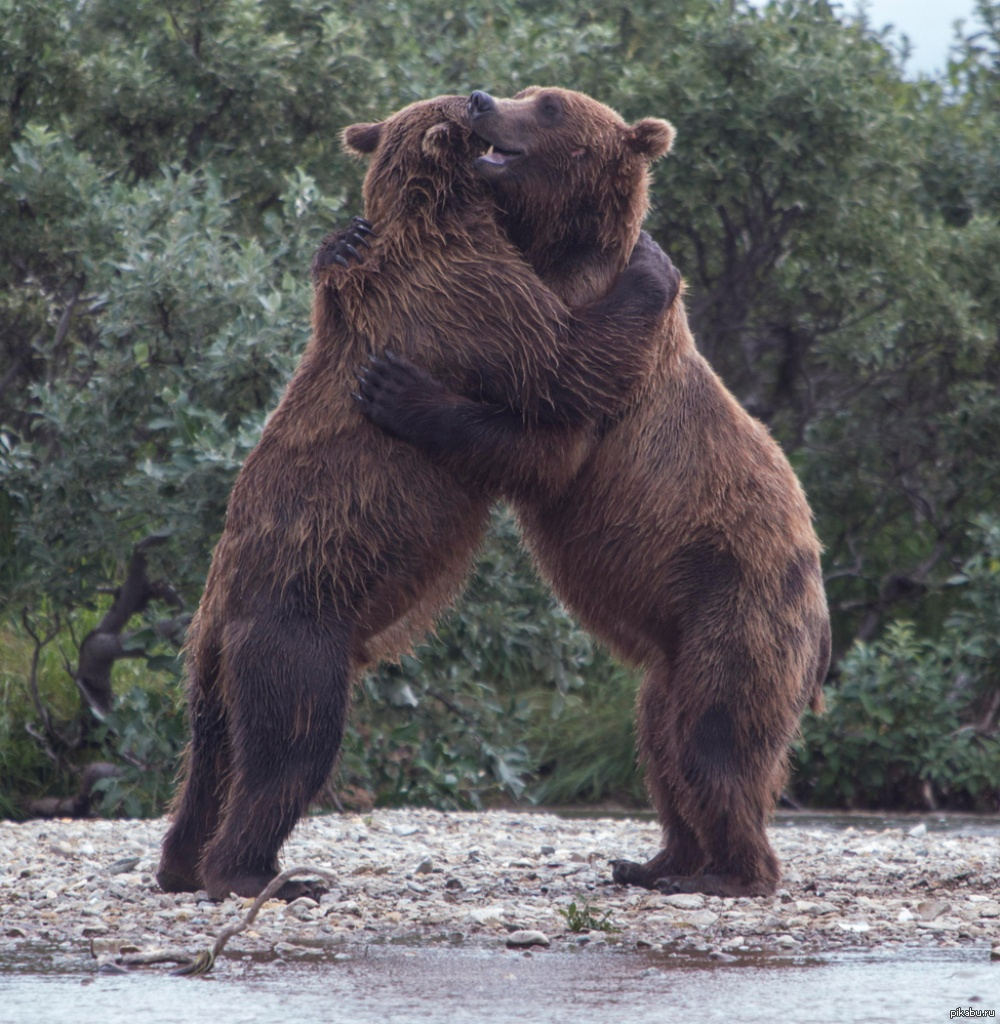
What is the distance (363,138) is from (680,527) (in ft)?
4.72

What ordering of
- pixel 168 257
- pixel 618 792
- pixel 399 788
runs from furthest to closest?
pixel 618 792, pixel 399 788, pixel 168 257

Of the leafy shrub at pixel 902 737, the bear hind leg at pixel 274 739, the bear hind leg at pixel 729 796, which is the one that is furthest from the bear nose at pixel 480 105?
the leafy shrub at pixel 902 737

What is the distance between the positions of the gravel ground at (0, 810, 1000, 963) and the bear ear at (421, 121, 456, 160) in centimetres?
199

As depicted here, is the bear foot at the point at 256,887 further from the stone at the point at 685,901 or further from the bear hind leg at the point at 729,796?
the bear hind leg at the point at 729,796

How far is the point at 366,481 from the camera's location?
4.14 metres

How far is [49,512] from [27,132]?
207 centimetres

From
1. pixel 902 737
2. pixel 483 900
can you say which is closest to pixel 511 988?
pixel 483 900

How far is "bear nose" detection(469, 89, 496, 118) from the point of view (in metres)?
4.35

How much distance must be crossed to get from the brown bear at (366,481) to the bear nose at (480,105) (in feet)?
0.18

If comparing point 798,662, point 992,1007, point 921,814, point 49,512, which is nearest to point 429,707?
point 49,512

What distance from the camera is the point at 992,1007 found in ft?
9.51

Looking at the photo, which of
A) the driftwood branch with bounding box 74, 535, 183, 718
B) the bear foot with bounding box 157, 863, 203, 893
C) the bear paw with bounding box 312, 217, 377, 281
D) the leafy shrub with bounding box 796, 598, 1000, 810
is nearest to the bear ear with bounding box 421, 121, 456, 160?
the bear paw with bounding box 312, 217, 377, 281

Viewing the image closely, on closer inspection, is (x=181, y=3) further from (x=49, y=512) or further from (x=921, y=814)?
(x=921, y=814)

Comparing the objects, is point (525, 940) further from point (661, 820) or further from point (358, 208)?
point (358, 208)
